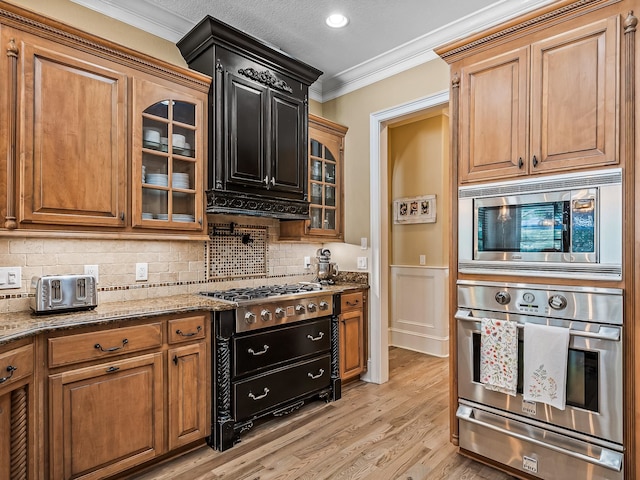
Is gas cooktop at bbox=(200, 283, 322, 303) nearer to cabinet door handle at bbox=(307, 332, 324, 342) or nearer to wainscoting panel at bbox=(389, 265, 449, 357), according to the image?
cabinet door handle at bbox=(307, 332, 324, 342)

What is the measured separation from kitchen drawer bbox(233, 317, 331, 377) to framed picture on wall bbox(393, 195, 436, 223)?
210 centimetres

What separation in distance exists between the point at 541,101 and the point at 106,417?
2.84m

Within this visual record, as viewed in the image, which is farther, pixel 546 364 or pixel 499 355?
pixel 499 355

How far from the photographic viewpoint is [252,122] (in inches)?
114

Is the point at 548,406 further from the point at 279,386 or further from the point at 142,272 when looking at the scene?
the point at 142,272

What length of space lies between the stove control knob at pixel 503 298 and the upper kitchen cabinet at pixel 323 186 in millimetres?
1803

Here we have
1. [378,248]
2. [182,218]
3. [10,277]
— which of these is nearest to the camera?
[10,277]

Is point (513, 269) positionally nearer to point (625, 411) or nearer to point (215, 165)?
point (625, 411)

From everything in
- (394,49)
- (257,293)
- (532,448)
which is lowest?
(532,448)

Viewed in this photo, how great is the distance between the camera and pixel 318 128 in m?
Answer: 3.62

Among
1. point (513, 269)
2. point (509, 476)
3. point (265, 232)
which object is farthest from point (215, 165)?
point (509, 476)

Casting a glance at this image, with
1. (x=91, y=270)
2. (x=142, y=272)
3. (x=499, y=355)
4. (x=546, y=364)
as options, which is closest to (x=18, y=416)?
(x=91, y=270)

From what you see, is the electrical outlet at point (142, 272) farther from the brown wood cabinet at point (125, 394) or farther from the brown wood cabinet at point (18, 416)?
the brown wood cabinet at point (18, 416)

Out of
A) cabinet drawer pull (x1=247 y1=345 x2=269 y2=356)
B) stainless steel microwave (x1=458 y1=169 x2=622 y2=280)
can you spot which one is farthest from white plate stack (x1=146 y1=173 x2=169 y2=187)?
stainless steel microwave (x1=458 y1=169 x2=622 y2=280)
